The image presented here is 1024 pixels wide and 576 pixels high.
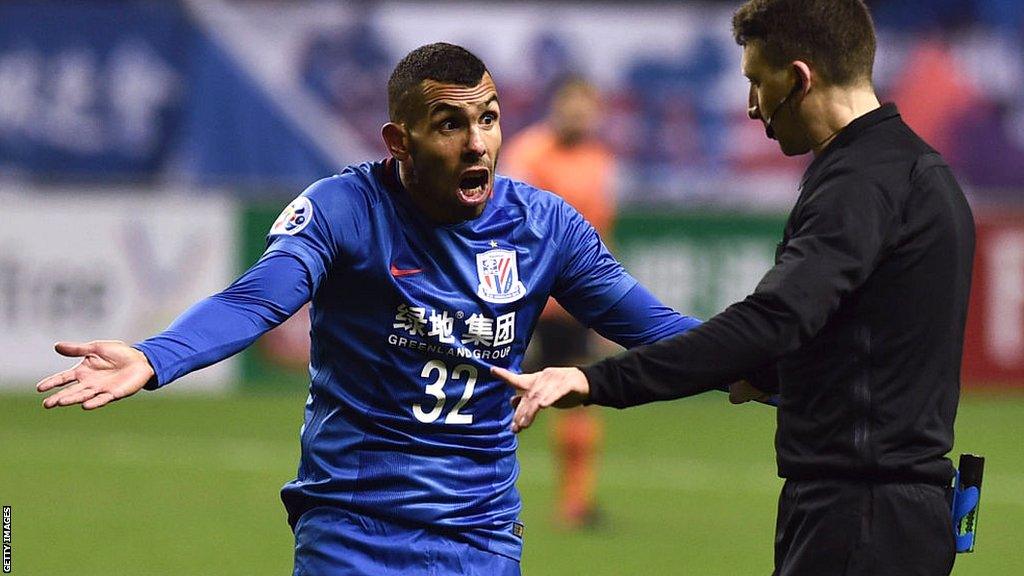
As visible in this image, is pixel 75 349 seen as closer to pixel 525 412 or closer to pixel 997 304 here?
pixel 525 412

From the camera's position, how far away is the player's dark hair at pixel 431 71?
14.2ft

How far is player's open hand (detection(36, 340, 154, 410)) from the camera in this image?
11.8 feet

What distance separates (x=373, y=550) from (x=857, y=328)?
1.32 meters

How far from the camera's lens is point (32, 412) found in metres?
12.9

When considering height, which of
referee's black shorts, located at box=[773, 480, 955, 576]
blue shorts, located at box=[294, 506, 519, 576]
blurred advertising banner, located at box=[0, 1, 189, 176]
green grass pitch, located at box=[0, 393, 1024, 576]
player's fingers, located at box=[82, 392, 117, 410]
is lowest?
green grass pitch, located at box=[0, 393, 1024, 576]

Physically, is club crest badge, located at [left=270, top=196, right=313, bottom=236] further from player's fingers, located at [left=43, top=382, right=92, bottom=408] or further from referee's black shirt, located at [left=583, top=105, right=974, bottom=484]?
referee's black shirt, located at [left=583, top=105, right=974, bottom=484]

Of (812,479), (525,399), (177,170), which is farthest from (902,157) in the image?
(177,170)

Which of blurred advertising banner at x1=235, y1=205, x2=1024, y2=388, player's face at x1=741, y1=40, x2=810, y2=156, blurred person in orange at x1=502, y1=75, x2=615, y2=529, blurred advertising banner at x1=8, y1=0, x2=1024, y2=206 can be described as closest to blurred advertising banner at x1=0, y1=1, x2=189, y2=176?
blurred advertising banner at x1=8, y1=0, x2=1024, y2=206

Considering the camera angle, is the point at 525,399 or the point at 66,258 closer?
the point at 525,399

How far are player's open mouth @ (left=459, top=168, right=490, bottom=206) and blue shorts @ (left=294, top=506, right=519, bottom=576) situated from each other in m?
0.84

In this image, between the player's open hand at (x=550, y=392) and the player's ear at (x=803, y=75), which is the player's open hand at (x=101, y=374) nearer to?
the player's open hand at (x=550, y=392)

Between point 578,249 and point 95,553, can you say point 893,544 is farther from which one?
point 95,553

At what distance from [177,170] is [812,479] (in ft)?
41.7

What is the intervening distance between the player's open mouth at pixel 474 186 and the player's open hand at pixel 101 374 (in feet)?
3.33
